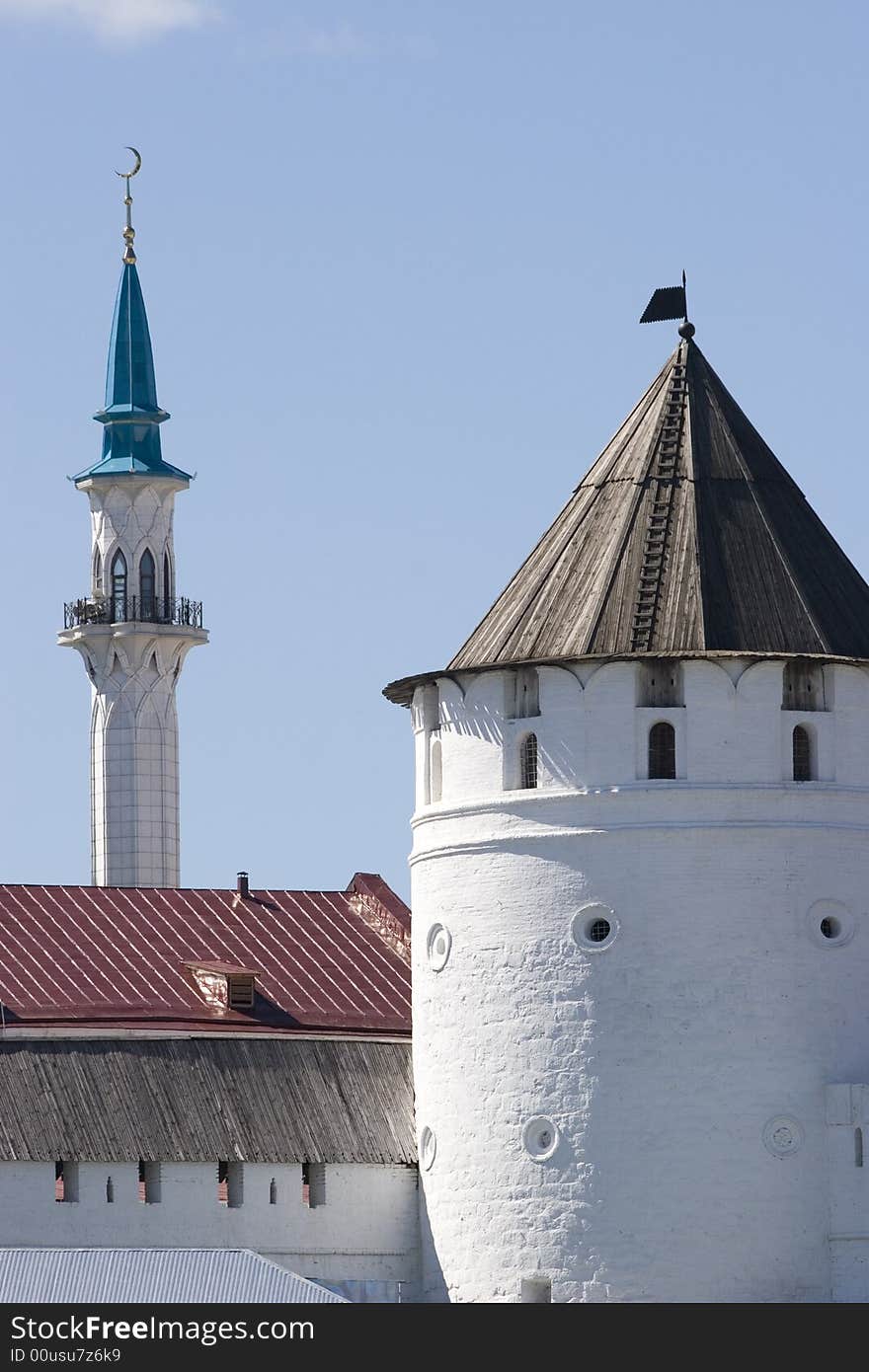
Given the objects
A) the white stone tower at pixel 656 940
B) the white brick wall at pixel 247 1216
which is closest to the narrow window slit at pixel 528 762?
the white stone tower at pixel 656 940

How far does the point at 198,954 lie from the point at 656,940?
996 centimetres

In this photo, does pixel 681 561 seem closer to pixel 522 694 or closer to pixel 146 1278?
pixel 522 694

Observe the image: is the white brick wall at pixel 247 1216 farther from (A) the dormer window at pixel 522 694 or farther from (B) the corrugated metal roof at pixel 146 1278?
(A) the dormer window at pixel 522 694

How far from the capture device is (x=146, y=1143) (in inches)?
2534

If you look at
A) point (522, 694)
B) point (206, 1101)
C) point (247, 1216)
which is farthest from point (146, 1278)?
point (522, 694)

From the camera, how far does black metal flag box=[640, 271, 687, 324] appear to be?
227 feet

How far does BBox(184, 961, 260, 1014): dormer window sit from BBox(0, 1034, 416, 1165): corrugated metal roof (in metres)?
1.50

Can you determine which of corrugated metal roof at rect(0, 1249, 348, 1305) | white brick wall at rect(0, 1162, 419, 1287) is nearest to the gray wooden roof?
white brick wall at rect(0, 1162, 419, 1287)

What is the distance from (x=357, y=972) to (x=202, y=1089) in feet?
19.3

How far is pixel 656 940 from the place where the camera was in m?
63.4

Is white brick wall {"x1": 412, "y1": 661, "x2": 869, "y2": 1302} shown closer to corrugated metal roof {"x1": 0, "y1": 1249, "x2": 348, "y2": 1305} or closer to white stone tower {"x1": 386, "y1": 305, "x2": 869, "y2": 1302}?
white stone tower {"x1": 386, "y1": 305, "x2": 869, "y2": 1302}
